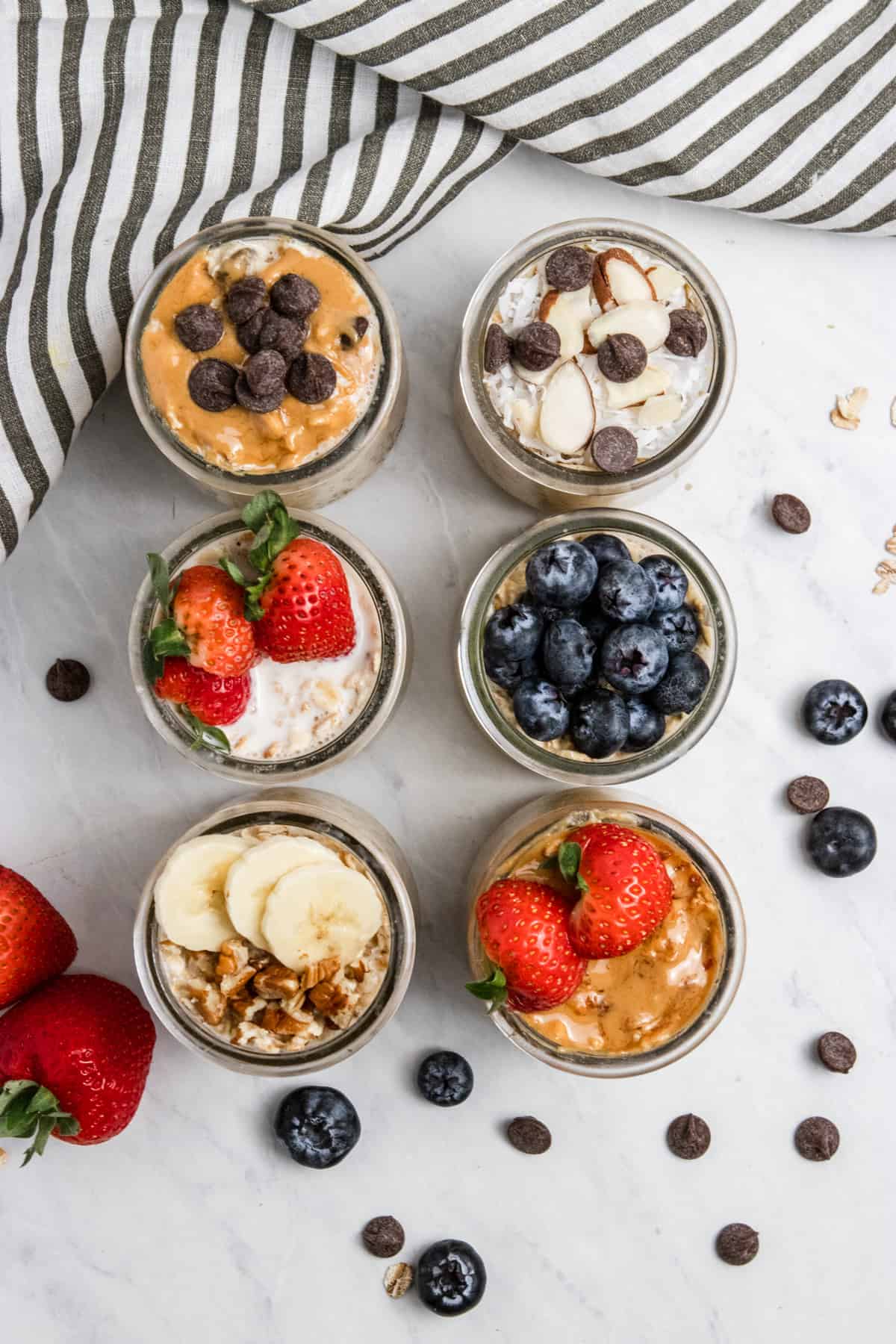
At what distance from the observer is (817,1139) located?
6.38 feet

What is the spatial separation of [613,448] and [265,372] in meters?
0.53

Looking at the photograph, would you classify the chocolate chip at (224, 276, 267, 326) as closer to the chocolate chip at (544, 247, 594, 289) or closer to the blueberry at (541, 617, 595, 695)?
the chocolate chip at (544, 247, 594, 289)

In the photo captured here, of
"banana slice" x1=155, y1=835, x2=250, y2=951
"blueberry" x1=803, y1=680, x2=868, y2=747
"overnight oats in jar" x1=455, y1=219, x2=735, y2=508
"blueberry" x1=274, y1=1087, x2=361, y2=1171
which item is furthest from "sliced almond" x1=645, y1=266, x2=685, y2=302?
"blueberry" x1=274, y1=1087, x2=361, y2=1171

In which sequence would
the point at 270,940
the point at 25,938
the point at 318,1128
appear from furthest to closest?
the point at 318,1128 → the point at 25,938 → the point at 270,940

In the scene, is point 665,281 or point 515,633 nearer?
point 515,633

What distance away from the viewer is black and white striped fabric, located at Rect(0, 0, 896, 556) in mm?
1687

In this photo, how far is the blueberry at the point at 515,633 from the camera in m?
1.58

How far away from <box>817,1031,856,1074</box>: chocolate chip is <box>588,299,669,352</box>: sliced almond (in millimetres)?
1256

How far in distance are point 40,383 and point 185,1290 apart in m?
1.60

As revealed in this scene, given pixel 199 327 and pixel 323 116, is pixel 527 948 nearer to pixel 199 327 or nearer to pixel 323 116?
pixel 199 327

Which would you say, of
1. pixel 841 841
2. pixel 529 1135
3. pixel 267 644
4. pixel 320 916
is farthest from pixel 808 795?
pixel 267 644

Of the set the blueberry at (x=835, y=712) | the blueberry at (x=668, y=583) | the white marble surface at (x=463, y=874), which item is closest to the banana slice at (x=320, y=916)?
the white marble surface at (x=463, y=874)

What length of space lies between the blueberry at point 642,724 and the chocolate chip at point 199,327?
800 millimetres

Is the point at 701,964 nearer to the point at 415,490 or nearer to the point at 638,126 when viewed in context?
the point at 415,490
